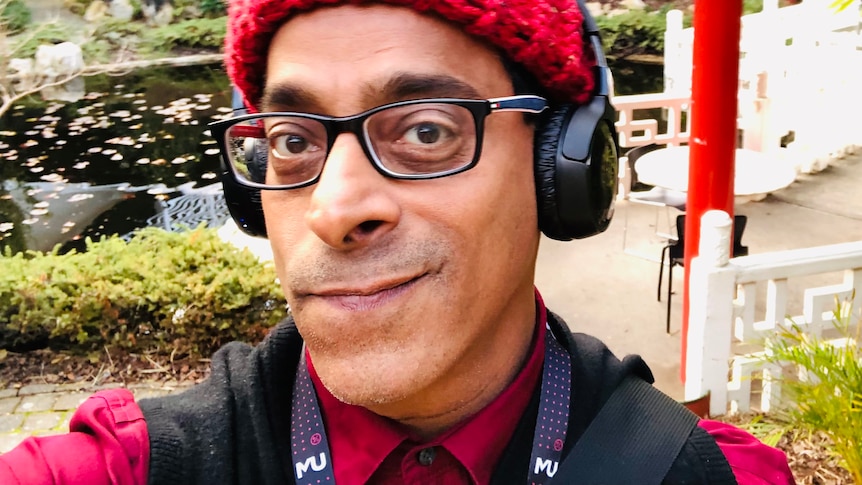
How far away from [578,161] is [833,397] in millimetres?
2081

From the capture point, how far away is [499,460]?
124cm

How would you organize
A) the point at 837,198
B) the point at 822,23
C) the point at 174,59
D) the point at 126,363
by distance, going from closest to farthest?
the point at 126,363, the point at 837,198, the point at 822,23, the point at 174,59

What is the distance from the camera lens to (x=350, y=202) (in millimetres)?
1046

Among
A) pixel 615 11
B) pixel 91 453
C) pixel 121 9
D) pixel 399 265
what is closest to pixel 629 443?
pixel 399 265

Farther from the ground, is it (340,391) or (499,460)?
(340,391)

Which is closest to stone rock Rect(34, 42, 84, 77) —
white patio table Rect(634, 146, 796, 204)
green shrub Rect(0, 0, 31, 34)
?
green shrub Rect(0, 0, 31, 34)

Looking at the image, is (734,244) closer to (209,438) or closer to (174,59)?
(209,438)

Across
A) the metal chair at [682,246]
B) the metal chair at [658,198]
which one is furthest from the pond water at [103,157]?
the metal chair at [682,246]

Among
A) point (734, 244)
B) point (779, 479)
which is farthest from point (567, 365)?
point (734, 244)

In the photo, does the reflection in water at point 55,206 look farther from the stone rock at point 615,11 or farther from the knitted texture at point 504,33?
the stone rock at point 615,11

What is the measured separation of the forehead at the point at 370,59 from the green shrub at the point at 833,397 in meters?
2.23

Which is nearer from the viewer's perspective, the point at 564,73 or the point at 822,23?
the point at 564,73

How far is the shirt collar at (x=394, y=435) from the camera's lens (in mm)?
1203

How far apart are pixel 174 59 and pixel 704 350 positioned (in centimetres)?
1683
